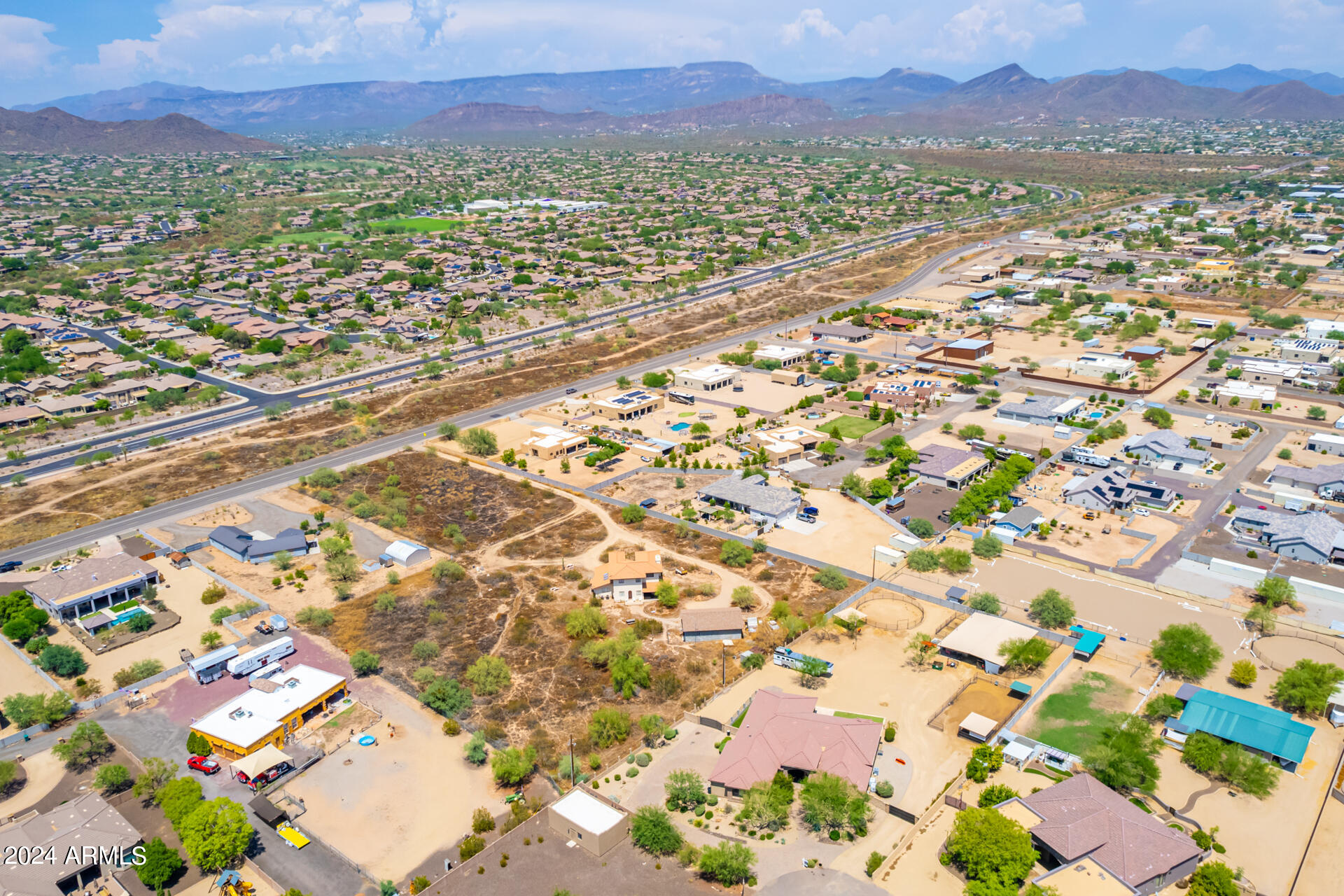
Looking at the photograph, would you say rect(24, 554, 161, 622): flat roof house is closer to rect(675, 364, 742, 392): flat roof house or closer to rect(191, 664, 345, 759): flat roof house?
rect(191, 664, 345, 759): flat roof house

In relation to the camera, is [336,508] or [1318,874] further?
[336,508]

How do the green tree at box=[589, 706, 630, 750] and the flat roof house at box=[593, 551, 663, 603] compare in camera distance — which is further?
the flat roof house at box=[593, 551, 663, 603]

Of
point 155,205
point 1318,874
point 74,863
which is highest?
point 155,205

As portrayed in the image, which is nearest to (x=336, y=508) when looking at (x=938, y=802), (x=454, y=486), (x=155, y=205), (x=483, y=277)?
(x=454, y=486)

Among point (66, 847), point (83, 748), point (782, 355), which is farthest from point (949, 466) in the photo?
point (66, 847)

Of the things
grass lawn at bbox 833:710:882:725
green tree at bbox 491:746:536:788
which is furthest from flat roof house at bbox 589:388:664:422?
green tree at bbox 491:746:536:788

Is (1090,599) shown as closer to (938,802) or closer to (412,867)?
(938,802)

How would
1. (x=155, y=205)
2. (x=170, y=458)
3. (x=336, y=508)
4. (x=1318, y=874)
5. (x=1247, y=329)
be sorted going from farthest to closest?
(x=155, y=205), (x=1247, y=329), (x=170, y=458), (x=336, y=508), (x=1318, y=874)
